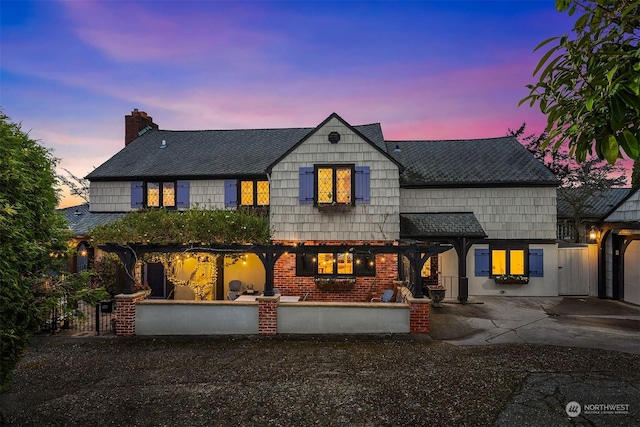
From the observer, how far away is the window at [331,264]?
13727 millimetres

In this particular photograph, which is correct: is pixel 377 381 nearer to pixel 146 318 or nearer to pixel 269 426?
pixel 269 426

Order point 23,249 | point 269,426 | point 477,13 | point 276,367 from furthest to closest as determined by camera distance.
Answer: point 477,13, point 276,367, point 269,426, point 23,249

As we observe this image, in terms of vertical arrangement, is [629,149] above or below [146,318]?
above

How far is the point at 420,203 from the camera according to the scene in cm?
1550

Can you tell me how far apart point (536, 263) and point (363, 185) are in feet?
29.6

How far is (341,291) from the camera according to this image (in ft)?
44.8

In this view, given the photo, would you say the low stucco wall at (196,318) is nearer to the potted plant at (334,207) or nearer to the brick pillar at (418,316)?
the brick pillar at (418,316)

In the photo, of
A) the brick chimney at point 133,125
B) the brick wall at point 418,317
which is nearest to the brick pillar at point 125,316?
the brick wall at point 418,317

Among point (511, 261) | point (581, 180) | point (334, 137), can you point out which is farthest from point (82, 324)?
point (581, 180)

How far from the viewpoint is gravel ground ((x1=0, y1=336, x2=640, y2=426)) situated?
5.41 metres

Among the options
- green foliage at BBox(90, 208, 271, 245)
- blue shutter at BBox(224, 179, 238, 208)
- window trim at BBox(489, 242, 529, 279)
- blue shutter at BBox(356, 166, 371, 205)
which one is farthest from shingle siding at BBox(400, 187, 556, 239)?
green foliage at BBox(90, 208, 271, 245)

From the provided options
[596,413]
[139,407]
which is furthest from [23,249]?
[596,413]

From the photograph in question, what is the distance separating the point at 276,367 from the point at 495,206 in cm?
1259

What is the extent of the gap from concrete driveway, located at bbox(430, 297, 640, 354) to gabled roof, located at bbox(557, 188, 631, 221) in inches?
242
